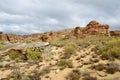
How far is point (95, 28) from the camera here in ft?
193

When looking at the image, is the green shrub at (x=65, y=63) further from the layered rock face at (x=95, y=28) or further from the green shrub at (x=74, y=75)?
the layered rock face at (x=95, y=28)

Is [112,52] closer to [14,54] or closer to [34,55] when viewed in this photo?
[34,55]

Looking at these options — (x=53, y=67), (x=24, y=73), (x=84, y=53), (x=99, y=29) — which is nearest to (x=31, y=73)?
(x=24, y=73)

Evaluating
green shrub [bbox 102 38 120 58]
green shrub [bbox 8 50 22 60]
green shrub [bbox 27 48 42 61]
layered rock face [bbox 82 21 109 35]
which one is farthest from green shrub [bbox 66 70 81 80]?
layered rock face [bbox 82 21 109 35]

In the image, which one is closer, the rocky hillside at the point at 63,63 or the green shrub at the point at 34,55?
the rocky hillside at the point at 63,63

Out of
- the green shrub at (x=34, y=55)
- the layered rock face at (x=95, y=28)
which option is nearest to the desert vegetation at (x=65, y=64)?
the green shrub at (x=34, y=55)

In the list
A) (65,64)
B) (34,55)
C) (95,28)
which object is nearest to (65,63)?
(65,64)

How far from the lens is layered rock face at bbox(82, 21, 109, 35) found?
58156 millimetres

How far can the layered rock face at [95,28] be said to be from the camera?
5816cm

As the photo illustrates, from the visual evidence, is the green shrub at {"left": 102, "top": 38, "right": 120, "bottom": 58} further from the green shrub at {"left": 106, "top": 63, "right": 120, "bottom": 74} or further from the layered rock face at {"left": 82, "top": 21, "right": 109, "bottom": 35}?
the layered rock face at {"left": 82, "top": 21, "right": 109, "bottom": 35}

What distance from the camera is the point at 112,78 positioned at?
18531mm

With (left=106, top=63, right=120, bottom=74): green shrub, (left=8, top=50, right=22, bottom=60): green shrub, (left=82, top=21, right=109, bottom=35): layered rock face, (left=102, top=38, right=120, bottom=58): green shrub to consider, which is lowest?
(left=106, top=63, right=120, bottom=74): green shrub

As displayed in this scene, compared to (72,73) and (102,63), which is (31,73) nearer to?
(72,73)

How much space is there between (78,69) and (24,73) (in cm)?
499
